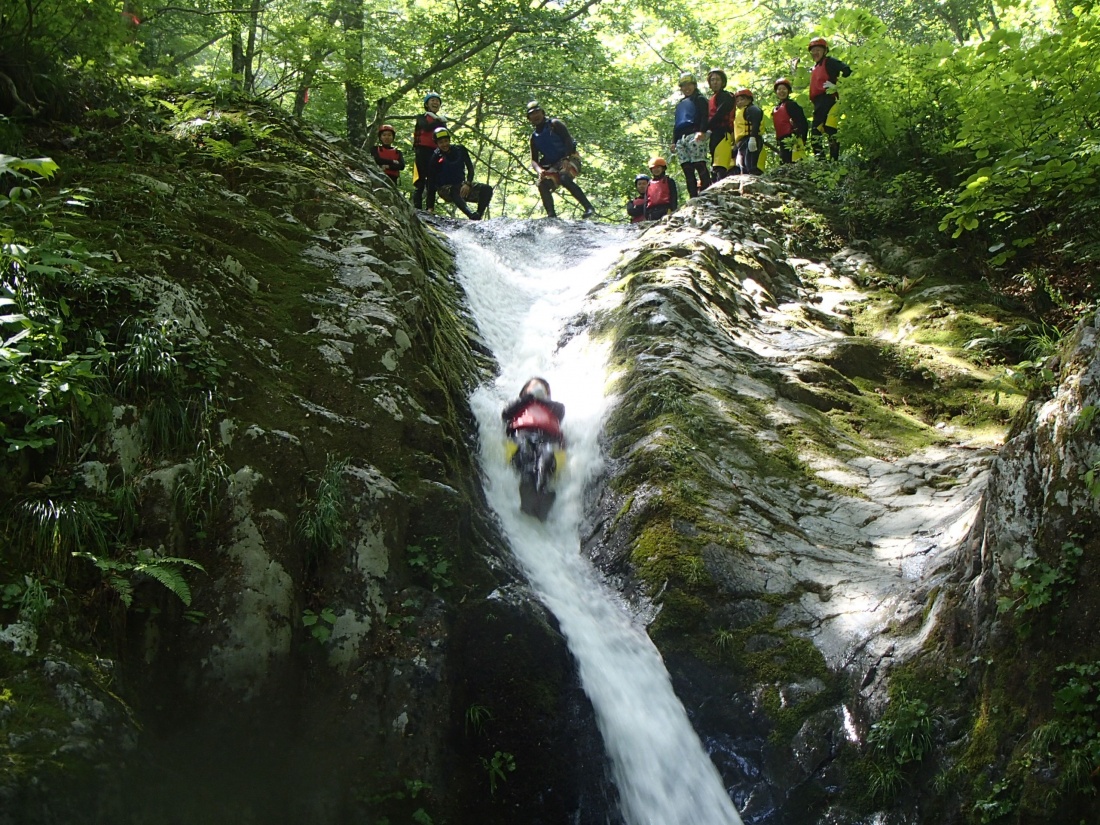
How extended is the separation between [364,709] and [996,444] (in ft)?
20.7

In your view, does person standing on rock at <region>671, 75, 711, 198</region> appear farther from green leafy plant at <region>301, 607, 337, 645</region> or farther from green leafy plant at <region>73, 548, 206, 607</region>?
green leafy plant at <region>73, 548, 206, 607</region>

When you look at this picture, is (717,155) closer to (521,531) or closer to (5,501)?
(521,531)

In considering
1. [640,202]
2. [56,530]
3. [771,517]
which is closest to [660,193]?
[640,202]

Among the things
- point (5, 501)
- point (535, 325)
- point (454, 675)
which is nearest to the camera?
point (5, 501)

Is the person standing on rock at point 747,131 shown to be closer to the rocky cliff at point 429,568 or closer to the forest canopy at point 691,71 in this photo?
the forest canopy at point 691,71

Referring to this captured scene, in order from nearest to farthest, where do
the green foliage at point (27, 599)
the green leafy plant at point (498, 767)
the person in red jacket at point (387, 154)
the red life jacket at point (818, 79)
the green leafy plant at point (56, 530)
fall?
the green foliage at point (27, 599) < the green leafy plant at point (56, 530) < the green leafy plant at point (498, 767) < the red life jacket at point (818, 79) < the person in red jacket at point (387, 154)

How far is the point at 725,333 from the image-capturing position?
9.10 meters

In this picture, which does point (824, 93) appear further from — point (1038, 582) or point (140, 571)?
point (140, 571)

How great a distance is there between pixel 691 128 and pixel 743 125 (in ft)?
3.05

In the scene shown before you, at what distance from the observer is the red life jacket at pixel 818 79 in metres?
12.7

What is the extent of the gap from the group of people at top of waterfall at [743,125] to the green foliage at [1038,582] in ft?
34.2

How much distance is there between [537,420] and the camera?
7.43m

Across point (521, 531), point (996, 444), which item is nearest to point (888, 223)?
point (996, 444)

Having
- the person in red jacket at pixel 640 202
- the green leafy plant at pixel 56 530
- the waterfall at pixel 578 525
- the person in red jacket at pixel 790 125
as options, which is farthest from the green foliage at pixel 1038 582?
the person in red jacket at pixel 640 202
